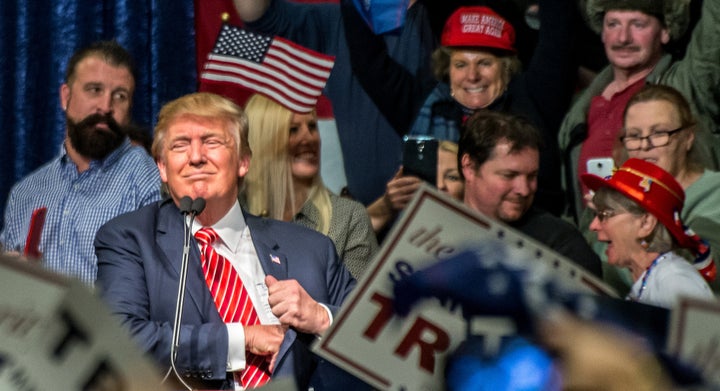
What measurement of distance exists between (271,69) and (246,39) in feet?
0.55

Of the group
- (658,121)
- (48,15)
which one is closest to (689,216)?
(658,121)

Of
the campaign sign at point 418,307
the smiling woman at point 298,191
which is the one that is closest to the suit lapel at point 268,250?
the smiling woman at point 298,191

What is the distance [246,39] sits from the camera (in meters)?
4.54

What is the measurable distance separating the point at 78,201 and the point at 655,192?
1.69 meters

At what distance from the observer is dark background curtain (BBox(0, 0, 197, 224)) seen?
15.7 ft

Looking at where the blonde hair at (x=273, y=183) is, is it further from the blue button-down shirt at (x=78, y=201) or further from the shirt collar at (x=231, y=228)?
the shirt collar at (x=231, y=228)

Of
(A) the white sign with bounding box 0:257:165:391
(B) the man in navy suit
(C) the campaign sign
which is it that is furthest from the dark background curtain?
(A) the white sign with bounding box 0:257:165:391

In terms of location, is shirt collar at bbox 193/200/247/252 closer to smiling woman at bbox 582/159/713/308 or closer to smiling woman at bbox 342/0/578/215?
smiling woman at bbox 582/159/713/308

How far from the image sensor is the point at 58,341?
142 cm

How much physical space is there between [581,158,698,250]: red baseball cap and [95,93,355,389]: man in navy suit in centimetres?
75

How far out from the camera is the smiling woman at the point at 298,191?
12.4 ft

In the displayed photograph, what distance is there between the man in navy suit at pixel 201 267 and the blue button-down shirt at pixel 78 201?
681 mm

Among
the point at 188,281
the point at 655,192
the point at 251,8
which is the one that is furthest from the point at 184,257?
the point at 251,8

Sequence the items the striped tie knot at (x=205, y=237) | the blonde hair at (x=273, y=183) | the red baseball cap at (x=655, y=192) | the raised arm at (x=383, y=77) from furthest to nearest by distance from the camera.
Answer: the raised arm at (x=383, y=77) → the blonde hair at (x=273, y=183) → the red baseball cap at (x=655, y=192) → the striped tie knot at (x=205, y=237)
